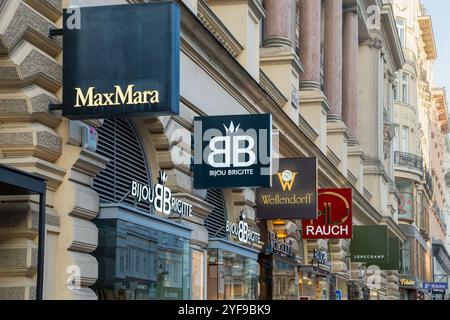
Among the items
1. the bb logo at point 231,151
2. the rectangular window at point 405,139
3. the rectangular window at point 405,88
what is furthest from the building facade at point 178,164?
the rectangular window at point 405,88

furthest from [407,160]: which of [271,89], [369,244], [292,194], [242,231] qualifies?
[242,231]

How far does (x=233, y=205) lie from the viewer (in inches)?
797

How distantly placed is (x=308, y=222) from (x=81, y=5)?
16.4 meters

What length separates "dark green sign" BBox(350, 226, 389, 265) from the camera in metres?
36.4

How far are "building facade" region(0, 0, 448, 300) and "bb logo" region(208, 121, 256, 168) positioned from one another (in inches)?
18.9

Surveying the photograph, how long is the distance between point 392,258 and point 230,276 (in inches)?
970

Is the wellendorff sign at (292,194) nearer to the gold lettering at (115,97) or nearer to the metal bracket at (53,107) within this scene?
the gold lettering at (115,97)

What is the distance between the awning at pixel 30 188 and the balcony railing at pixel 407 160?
199 ft

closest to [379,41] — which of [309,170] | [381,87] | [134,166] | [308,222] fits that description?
[381,87]

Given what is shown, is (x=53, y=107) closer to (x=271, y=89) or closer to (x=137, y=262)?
(x=137, y=262)

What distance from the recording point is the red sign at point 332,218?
27.4 meters

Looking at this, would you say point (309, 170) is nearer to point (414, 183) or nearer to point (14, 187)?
point (14, 187)

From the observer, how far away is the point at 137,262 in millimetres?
12906

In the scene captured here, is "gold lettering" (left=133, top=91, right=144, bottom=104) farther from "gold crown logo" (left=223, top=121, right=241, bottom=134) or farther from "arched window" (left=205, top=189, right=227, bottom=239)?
"arched window" (left=205, top=189, right=227, bottom=239)
